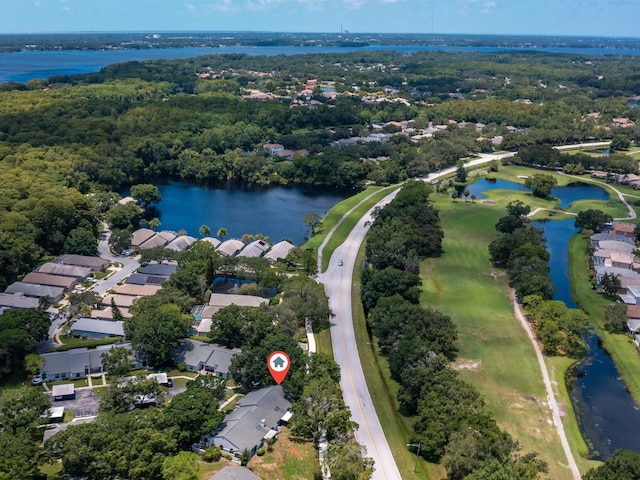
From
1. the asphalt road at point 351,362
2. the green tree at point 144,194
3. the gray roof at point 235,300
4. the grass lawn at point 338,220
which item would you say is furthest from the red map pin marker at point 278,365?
the green tree at point 144,194

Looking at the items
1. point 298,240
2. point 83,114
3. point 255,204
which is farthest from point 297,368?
point 83,114

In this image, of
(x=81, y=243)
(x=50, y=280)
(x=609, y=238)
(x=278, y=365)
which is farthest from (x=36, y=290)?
(x=609, y=238)

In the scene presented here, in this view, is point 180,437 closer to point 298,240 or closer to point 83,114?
point 298,240

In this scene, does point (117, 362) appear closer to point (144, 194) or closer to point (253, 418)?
point (253, 418)

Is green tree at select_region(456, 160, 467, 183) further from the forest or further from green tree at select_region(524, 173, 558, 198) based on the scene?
green tree at select_region(524, 173, 558, 198)

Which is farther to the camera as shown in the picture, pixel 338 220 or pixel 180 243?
pixel 338 220

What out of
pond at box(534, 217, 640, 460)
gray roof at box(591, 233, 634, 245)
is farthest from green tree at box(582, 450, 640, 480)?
gray roof at box(591, 233, 634, 245)

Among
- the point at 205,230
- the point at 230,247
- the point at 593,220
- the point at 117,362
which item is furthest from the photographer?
the point at 593,220
